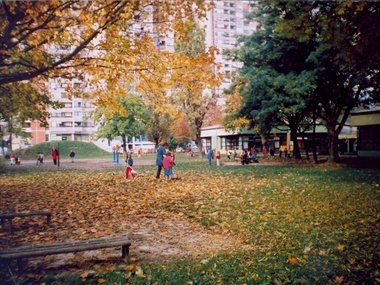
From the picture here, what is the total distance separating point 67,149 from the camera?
45062 mm

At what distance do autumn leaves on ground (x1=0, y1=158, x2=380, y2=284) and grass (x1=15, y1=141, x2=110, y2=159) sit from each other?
1354 inches

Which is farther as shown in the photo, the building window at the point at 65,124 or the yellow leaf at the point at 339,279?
the building window at the point at 65,124

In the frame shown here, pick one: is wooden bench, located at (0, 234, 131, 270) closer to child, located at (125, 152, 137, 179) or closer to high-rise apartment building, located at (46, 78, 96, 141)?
child, located at (125, 152, 137, 179)

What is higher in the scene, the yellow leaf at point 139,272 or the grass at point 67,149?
the grass at point 67,149

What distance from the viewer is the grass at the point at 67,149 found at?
4353 centimetres

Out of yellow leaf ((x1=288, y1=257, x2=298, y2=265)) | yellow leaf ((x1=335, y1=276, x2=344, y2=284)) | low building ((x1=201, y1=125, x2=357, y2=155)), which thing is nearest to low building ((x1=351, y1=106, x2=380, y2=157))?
low building ((x1=201, y1=125, x2=357, y2=155))

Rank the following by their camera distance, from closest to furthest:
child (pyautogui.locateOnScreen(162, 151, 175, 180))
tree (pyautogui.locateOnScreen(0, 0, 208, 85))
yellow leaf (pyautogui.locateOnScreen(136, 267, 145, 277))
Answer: yellow leaf (pyautogui.locateOnScreen(136, 267, 145, 277)) < tree (pyautogui.locateOnScreen(0, 0, 208, 85)) < child (pyautogui.locateOnScreen(162, 151, 175, 180))

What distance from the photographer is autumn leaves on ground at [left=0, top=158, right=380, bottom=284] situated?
4.38 metres

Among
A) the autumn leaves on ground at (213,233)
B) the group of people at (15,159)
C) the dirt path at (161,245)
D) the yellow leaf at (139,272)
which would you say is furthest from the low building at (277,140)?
the yellow leaf at (139,272)

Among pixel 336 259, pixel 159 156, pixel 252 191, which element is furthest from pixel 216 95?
pixel 336 259

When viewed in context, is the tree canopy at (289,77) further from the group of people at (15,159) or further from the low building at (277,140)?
the group of people at (15,159)

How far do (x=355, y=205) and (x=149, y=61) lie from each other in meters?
7.64

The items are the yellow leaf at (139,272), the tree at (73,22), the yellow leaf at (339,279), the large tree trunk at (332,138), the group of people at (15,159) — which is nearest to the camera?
the yellow leaf at (339,279)

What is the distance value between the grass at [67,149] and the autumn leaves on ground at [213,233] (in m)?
34.4
